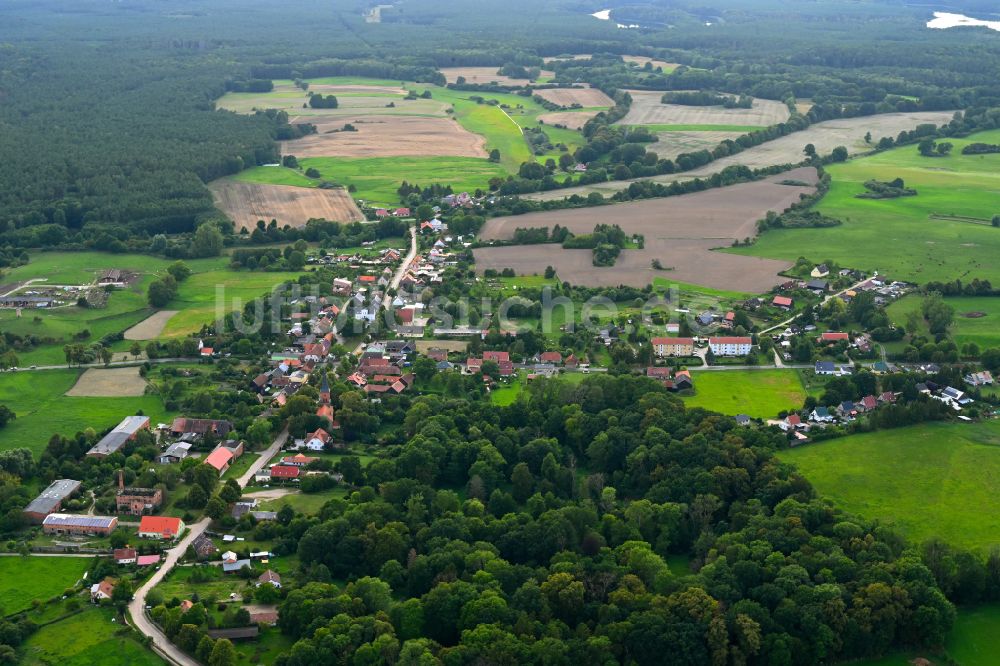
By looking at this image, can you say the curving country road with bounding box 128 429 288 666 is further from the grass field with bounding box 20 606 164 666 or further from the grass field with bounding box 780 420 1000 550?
the grass field with bounding box 780 420 1000 550

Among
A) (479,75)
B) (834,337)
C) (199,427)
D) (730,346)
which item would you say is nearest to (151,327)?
(199,427)

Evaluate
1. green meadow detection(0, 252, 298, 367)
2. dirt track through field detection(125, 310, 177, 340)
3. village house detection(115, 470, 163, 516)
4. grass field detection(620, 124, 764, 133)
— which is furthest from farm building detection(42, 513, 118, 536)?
grass field detection(620, 124, 764, 133)

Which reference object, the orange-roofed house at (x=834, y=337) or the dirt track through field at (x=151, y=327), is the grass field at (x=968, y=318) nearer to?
the orange-roofed house at (x=834, y=337)

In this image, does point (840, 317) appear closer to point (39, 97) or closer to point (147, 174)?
point (147, 174)

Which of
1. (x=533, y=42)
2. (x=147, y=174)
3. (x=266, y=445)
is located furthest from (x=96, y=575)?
(x=533, y=42)

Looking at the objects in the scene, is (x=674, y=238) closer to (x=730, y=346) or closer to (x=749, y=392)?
A: (x=730, y=346)

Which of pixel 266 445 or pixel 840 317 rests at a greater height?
pixel 840 317

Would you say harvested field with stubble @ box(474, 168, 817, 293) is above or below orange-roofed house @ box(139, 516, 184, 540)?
above
